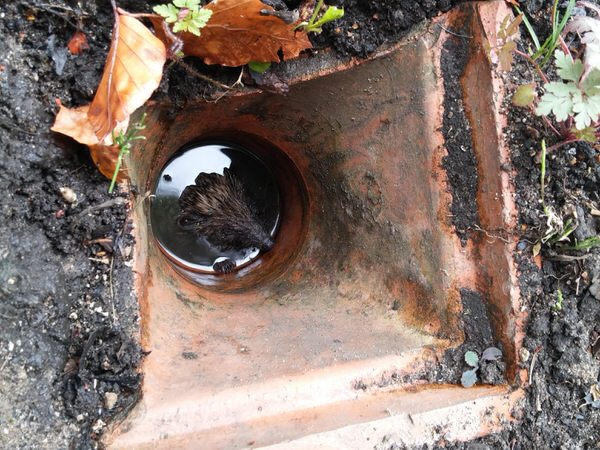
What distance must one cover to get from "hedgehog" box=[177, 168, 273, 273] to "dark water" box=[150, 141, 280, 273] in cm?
4

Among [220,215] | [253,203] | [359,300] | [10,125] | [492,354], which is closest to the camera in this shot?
[10,125]

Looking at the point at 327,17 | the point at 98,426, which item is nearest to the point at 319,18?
the point at 327,17

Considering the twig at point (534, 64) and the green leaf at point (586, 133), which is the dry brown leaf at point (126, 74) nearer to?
the twig at point (534, 64)

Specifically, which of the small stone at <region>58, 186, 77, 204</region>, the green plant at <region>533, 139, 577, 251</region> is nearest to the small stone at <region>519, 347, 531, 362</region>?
the green plant at <region>533, 139, 577, 251</region>

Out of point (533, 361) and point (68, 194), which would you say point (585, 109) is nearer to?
point (533, 361)

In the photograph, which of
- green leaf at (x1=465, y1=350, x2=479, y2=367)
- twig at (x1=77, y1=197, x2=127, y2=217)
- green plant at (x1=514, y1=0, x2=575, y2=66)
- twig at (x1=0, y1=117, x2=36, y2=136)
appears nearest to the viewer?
twig at (x1=0, y1=117, x2=36, y2=136)

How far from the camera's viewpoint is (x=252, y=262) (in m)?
2.84

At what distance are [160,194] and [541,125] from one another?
1.74 metres

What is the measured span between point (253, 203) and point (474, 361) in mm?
1539

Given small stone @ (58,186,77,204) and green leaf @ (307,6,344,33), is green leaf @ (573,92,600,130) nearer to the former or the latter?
green leaf @ (307,6,344,33)

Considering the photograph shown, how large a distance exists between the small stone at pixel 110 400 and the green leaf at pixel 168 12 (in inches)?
37.1

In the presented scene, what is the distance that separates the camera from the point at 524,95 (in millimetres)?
1499

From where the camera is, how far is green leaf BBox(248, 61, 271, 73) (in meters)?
1.68

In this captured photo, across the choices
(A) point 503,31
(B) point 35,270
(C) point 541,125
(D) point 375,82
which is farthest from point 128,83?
(C) point 541,125
